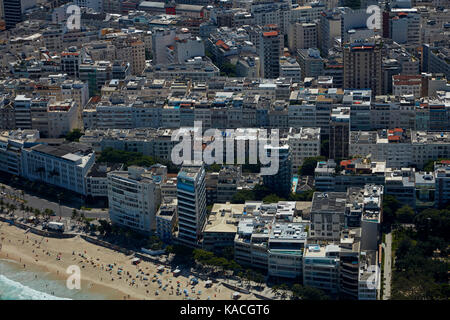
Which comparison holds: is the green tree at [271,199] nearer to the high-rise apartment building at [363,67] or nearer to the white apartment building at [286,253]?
the white apartment building at [286,253]

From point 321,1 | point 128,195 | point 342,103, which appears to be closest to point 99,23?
point 321,1

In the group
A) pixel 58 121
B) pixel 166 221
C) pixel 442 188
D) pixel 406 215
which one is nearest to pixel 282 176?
pixel 406 215

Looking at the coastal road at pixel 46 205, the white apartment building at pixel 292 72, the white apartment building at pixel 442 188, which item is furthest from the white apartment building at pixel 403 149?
the coastal road at pixel 46 205

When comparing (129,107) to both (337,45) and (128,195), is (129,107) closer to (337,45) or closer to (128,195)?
(128,195)

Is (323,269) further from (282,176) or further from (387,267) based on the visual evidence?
(282,176)

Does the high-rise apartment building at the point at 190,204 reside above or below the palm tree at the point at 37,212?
above

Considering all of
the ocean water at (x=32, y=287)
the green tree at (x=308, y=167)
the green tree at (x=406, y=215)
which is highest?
the green tree at (x=308, y=167)

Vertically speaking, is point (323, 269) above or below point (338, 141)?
below
